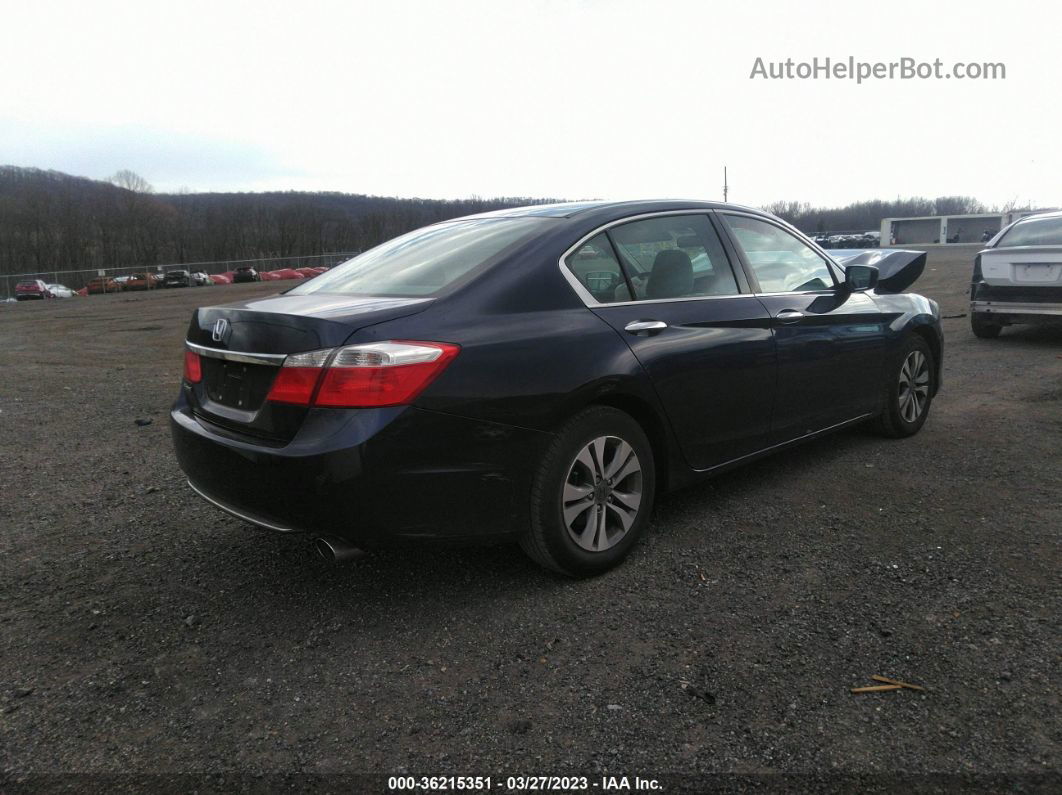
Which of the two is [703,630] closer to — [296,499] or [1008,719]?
[1008,719]

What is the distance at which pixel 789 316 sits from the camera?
4.11m

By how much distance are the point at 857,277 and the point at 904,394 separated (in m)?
0.97

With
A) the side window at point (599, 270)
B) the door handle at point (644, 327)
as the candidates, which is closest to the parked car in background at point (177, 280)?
the side window at point (599, 270)

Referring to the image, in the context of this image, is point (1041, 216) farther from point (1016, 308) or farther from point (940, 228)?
point (940, 228)

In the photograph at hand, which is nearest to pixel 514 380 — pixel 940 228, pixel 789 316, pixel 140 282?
pixel 789 316

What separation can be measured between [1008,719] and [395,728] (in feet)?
5.90

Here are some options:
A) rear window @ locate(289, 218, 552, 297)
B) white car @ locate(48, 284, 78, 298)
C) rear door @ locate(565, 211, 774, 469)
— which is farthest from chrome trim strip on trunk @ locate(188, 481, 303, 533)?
white car @ locate(48, 284, 78, 298)

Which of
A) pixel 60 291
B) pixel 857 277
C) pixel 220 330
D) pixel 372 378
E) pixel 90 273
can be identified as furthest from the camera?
pixel 90 273

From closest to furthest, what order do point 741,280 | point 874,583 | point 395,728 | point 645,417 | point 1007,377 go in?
point 395,728
point 874,583
point 645,417
point 741,280
point 1007,377

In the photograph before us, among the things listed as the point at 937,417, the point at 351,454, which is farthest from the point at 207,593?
the point at 937,417

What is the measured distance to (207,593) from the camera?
3.23m

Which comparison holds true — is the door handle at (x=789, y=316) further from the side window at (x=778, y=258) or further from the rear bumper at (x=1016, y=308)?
the rear bumper at (x=1016, y=308)

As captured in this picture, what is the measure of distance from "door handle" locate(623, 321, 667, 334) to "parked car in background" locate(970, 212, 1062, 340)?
7339 millimetres

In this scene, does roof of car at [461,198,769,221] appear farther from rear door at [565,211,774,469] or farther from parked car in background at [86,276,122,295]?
parked car in background at [86,276,122,295]
